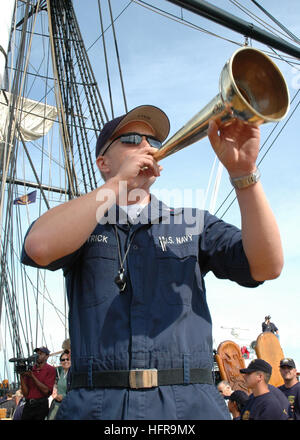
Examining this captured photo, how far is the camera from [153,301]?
5.04ft

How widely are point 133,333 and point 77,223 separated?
38 centimetres

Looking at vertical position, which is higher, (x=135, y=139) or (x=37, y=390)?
(x=135, y=139)

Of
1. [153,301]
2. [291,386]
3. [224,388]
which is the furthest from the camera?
[224,388]

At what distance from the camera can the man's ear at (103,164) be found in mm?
1833

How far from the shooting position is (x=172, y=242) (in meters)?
1.67

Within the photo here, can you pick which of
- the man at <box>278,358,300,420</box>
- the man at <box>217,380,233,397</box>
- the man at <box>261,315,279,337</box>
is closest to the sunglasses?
the man at <box>278,358,300,420</box>

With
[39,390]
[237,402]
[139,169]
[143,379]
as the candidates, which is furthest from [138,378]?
[39,390]

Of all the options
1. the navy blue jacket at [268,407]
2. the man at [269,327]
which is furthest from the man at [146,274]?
the man at [269,327]

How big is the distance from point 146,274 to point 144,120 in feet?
2.02

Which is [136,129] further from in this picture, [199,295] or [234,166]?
[199,295]

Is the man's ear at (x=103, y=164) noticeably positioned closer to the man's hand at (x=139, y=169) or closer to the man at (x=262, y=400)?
the man's hand at (x=139, y=169)

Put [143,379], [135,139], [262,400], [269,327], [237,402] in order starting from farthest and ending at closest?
[269,327] < [237,402] < [262,400] < [135,139] < [143,379]

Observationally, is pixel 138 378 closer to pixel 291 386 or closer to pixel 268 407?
pixel 268 407

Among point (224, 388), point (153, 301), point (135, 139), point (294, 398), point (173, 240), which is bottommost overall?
point (224, 388)
